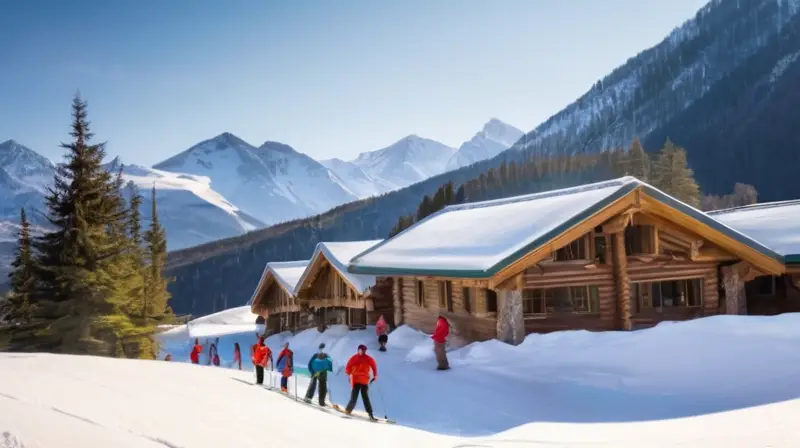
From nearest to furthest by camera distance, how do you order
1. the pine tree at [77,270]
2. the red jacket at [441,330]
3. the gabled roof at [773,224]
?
the red jacket at [441,330] < the gabled roof at [773,224] < the pine tree at [77,270]

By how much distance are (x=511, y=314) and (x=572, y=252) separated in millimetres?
3137

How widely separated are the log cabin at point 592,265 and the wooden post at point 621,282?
27mm

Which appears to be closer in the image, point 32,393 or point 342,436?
point 32,393

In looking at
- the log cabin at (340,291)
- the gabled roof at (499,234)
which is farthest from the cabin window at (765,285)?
the log cabin at (340,291)

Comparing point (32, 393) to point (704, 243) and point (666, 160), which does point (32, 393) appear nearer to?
point (704, 243)

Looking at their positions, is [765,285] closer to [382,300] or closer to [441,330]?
[441,330]

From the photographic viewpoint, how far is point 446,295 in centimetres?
2002

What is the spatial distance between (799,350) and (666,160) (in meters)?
55.2

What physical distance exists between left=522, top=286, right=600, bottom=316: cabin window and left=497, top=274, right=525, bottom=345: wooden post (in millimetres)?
1796

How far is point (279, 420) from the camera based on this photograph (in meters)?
8.57

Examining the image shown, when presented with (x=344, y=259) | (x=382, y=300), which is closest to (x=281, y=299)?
(x=344, y=259)

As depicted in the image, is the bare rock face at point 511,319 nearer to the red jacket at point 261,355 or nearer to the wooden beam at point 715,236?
the wooden beam at point 715,236

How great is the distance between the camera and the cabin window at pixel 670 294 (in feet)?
61.8

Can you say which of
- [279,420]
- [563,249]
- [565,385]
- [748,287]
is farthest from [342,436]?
[748,287]
